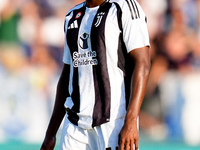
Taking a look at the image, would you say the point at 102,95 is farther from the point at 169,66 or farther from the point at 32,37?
the point at 32,37

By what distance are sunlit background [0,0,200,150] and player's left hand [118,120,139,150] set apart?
165 inches

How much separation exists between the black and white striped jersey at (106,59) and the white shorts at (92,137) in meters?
0.05

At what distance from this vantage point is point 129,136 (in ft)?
10.4

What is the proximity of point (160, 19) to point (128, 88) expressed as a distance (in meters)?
4.54

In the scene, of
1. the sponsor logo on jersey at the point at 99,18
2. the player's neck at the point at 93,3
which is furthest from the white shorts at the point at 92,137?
the player's neck at the point at 93,3

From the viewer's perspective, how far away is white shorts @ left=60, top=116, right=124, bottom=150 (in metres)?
3.36

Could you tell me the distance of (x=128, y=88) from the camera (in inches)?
137

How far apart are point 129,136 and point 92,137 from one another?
1.37 ft

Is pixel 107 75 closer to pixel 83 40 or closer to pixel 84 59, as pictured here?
pixel 84 59

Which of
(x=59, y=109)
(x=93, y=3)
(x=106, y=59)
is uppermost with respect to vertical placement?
(x=93, y=3)

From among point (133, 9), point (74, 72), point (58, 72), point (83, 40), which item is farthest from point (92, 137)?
point (58, 72)

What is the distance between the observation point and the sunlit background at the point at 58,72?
7.65 m

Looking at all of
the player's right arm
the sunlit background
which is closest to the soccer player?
the player's right arm

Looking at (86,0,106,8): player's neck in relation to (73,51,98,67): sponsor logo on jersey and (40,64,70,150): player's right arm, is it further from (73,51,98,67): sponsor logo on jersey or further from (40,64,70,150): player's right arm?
(40,64,70,150): player's right arm
